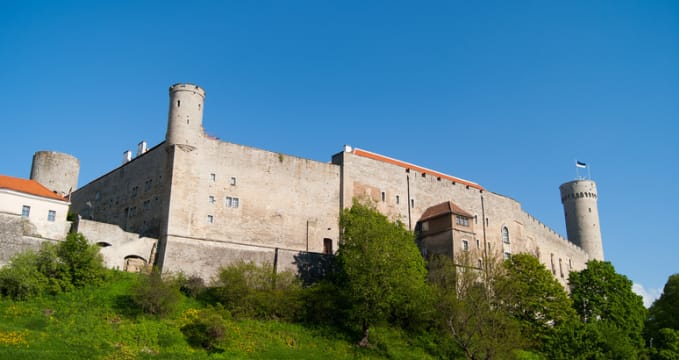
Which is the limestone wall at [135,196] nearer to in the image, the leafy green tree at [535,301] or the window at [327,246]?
the window at [327,246]

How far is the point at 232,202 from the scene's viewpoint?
159ft

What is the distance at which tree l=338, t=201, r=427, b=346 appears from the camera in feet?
136

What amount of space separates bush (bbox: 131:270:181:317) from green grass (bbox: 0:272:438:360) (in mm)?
554

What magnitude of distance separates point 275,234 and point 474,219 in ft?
67.4

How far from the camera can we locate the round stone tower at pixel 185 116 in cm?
4753

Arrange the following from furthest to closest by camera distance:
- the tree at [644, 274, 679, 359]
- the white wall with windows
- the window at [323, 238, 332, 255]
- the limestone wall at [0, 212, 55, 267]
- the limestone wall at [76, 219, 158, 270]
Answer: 1. the window at [323, 238, 332, 255]
2. the tree at [644, 274, 679, 359]
3. the limestone wall at [76, 219, 158, 270]
4. the white wall with windows
5. the limestone wall at [0, 212, 55, 267]

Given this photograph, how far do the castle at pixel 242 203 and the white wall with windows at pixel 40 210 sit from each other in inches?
54.8

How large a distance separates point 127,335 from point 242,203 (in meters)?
16.0

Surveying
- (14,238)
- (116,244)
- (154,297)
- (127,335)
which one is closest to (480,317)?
(154,297)

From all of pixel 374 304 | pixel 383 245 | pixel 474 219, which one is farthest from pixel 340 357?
pixel 474 219

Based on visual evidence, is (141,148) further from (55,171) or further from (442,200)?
(442,200)

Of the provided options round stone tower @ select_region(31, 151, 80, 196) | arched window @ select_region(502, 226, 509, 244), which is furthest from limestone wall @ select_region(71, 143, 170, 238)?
arched window @ select_region(502, 226, 509, 244)

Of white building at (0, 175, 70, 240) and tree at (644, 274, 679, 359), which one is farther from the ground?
white building at (0, 175, 70, 240)

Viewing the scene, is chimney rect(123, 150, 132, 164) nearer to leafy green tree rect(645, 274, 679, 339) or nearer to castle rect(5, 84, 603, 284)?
castle rect(5, 84, 603, 284)
